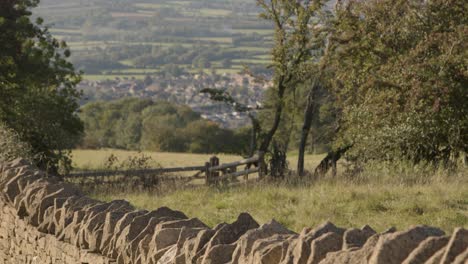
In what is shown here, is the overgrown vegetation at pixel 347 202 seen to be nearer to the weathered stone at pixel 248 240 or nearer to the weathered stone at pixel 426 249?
the weathered stone at pixel 248 240

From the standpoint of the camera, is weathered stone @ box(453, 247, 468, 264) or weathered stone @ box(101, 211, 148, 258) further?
weathered stone @ box(101, 211, 148, 258)

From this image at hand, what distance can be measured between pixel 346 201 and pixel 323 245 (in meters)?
8.34

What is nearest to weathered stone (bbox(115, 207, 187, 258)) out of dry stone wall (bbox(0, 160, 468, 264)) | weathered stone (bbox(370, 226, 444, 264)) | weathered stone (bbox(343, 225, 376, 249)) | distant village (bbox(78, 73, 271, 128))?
dry stone wall (bbox(0, 160, 468, 264))

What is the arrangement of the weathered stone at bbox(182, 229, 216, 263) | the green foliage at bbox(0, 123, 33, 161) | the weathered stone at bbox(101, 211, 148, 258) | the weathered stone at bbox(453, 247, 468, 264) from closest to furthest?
the weathered stone at bbox(453, 247, 468, 264) → the weathered stone at bbox(182, 229, 216, 263) → the weathered stone at bbox(101, 211, 148, 258) → the green foliage at bbox(0, 123, 33, 161)

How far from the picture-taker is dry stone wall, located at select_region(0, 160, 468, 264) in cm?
391

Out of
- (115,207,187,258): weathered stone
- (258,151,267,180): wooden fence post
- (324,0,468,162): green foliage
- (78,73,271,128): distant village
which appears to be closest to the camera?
(115,207,187,258): weathered stone

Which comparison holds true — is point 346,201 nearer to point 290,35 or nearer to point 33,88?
point 290,35

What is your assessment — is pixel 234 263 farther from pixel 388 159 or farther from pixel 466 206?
pixel 388 159

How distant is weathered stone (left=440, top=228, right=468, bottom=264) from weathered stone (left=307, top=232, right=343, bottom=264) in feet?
3.12

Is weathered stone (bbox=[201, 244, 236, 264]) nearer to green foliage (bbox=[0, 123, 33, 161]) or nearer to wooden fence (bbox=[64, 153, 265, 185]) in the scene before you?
green foliage (bbox=[0, 123, 33, 161])

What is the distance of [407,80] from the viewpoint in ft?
60.9

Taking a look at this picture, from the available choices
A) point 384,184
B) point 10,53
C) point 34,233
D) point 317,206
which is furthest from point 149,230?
point 10,53

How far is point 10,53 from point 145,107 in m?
63.4

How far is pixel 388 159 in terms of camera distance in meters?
18.2
